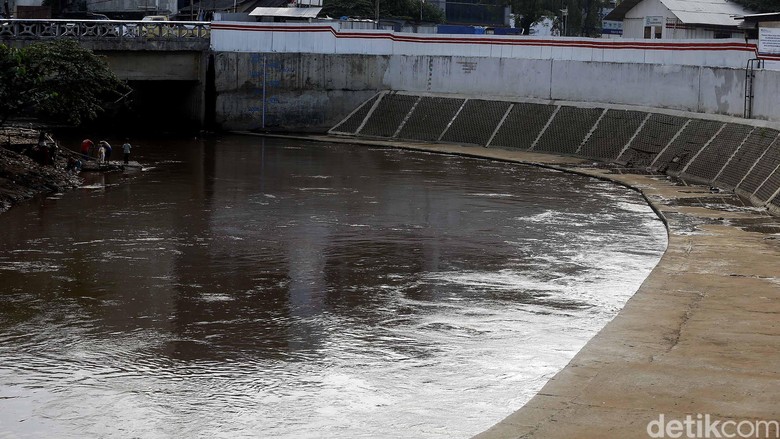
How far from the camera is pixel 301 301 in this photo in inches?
775

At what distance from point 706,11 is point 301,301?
179 feet

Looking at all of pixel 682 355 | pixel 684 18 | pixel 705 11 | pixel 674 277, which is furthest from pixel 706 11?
pixel 682 355

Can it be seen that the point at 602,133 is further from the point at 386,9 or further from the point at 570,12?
the point at 570,12

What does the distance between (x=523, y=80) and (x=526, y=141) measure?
16.6 ft

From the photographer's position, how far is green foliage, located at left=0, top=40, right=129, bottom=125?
117 feet

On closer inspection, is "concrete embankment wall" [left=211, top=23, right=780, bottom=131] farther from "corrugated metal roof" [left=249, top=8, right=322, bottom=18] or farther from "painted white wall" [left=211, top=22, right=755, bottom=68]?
"corrugated metal roof" [left=249, top=8, right=322, bottom=18]

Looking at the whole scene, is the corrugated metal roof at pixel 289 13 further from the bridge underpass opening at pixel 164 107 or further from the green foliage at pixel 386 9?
the green foliage at pixel 386 9

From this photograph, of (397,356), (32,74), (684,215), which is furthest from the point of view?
(32,74)

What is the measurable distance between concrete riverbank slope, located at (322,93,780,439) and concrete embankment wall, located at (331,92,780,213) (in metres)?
0.07

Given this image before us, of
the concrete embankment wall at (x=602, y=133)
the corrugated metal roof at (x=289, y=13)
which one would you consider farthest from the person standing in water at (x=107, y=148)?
the corrugated metal roof at (x=289, y=13)

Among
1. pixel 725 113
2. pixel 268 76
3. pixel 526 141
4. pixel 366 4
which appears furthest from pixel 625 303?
pixel 366 4

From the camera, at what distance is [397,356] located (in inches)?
635

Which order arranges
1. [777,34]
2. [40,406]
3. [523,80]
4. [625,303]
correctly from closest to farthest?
[40,406], [625,303], [777,34], [523,80]

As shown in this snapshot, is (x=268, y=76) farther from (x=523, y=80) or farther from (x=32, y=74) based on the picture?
(x=32, y=74)
